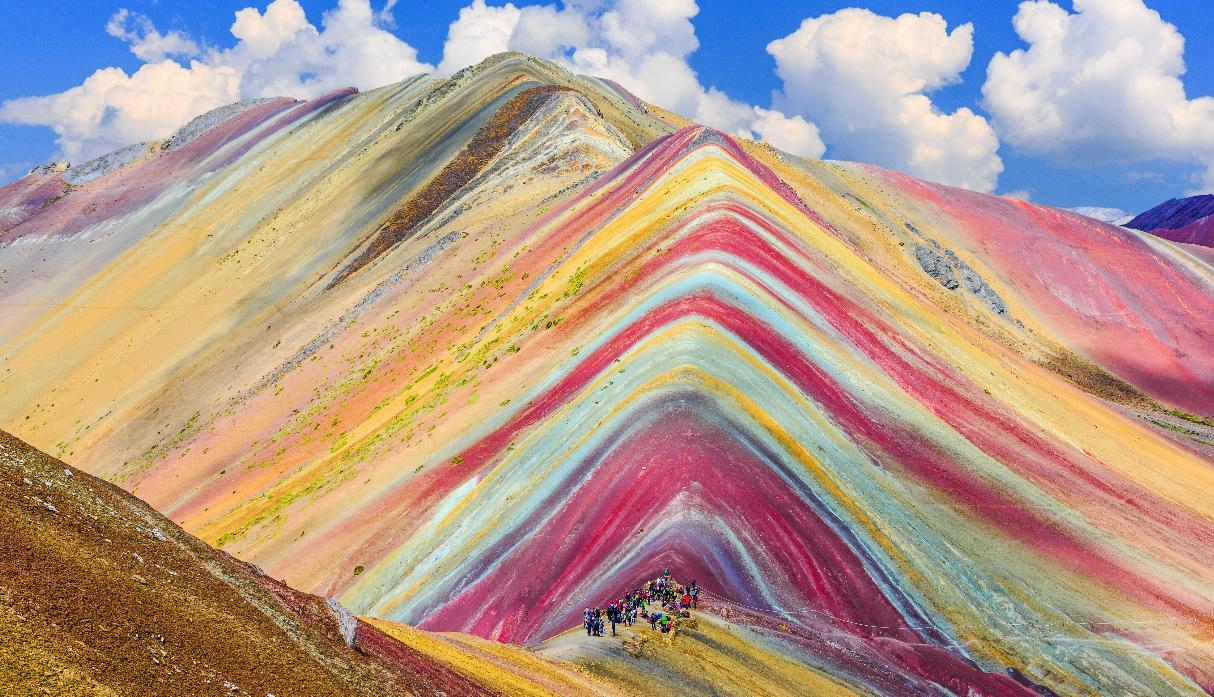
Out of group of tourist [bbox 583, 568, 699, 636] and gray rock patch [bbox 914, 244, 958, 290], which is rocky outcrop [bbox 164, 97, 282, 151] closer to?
gray rock patch [bbox 914, 244, 958, 290]

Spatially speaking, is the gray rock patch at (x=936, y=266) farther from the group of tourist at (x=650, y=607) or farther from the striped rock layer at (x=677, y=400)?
the group of tourist at (x=650, y=607)

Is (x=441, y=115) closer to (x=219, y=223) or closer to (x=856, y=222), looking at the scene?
(x=219, y=223)

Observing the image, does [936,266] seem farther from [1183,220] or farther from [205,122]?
[1183,220]

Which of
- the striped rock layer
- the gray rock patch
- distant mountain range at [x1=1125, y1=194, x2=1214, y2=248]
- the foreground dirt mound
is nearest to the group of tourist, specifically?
the striped rock layer

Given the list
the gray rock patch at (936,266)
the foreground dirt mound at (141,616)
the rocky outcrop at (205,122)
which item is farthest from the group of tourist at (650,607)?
the rocky outcrop at (205,122)

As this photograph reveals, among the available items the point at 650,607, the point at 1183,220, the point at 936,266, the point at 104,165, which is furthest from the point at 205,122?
the point at 1183,220
